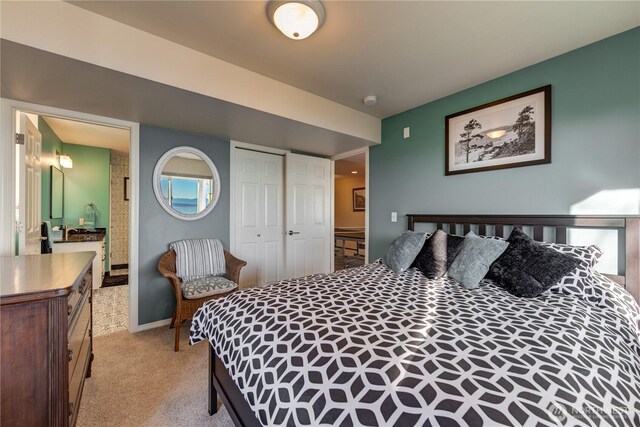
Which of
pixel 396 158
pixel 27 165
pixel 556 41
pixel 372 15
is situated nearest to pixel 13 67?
pixel 27 165

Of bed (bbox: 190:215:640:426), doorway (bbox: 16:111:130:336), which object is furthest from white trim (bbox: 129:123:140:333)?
bed (bbox: 190:215:640:426)

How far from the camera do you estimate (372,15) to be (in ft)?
5.34

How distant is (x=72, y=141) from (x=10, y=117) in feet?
9.85

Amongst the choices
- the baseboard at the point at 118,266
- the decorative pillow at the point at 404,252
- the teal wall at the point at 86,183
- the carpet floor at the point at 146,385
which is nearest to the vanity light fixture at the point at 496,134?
the decorative pillow at the point at 404,252

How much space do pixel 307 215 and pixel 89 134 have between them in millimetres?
3604

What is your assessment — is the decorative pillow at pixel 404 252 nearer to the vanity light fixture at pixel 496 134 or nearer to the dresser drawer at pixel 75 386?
the vanity light fixture at pixel 496 134

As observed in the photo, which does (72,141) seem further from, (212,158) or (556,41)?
(556,41)

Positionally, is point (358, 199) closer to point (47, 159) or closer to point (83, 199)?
point (83, 199)

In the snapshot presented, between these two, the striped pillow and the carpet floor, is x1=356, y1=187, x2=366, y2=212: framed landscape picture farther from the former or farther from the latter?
the carpet floor

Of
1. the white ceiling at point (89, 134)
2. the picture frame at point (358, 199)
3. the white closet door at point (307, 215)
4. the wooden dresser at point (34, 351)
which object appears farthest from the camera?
the picture frame at point (358, 199)

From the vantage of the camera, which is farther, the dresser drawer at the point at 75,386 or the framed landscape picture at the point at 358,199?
the framed landscape picture at the point at 358,199

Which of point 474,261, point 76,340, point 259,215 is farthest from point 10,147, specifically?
point 474,261

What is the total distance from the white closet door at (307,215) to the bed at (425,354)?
6.94ft

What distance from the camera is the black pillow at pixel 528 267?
61.7 inches
